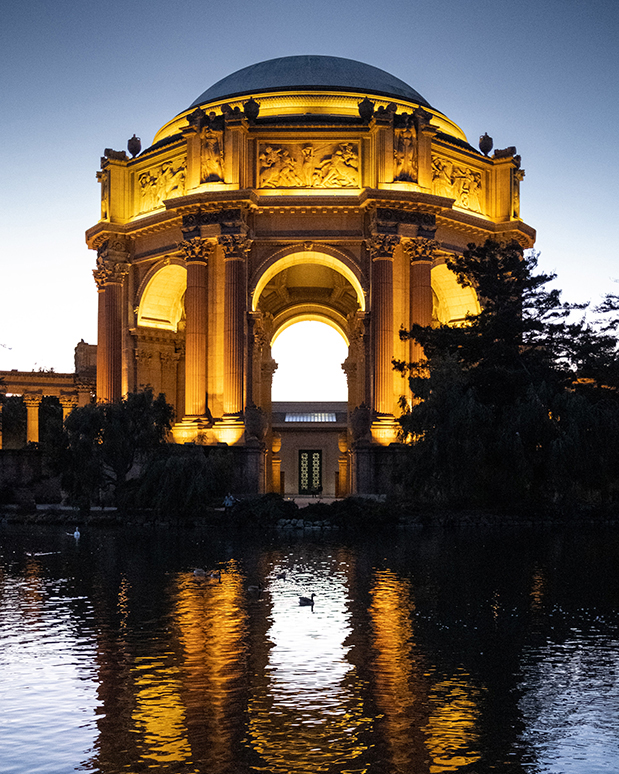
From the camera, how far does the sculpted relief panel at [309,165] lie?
39.8 metres

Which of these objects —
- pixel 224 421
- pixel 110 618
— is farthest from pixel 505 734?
pixel 224 421

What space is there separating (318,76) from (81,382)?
84.3 feet

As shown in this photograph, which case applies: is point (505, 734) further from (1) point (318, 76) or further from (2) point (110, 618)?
(1) point (318, 76)

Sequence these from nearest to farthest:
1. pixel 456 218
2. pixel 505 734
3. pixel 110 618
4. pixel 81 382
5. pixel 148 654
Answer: pixel 505 734 → pixel 148 654 → pixel 110 618 → pixel 456 218 → pixel 81 382

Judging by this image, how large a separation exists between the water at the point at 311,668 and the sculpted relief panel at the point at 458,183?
86.7ft

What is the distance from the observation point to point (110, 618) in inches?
495

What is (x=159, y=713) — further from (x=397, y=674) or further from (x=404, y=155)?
(x=404, y=155)

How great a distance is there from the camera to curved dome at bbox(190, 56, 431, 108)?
43469 mm

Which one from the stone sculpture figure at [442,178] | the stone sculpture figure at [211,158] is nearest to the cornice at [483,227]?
the stone sculpture figure at [442,178]

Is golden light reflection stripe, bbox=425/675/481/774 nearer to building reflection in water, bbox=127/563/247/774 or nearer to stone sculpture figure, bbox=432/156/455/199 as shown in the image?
building reflection in water, bbox=127/563/247/774

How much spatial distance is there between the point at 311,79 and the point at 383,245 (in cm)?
1082

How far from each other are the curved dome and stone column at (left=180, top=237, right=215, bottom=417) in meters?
8.95

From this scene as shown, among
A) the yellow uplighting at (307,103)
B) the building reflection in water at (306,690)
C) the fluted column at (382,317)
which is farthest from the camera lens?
the yellow uplighting at (307,103)

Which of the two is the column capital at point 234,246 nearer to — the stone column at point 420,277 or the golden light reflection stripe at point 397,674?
the stone column at point 420,277
